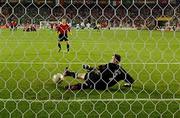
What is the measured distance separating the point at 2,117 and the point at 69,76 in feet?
12.8

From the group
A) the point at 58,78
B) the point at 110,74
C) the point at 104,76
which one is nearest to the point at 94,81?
the point at 104,76

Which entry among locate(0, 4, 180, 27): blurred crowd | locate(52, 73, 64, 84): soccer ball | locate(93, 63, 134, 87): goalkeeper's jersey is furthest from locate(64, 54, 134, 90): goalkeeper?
locate(0, 4, 180, 27): blurred crowd

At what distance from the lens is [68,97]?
724 cm

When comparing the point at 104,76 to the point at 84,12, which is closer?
the point at 104,76

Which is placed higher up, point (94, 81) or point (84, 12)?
point (94, 81)

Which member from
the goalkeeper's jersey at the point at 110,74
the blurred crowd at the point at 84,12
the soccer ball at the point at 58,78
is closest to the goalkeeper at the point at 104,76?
the goalkeeper's jersey at the point at 110,74

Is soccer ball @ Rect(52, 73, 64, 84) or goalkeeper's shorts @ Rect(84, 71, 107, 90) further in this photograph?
soccer ball @ Rect(52, 73, 64, 84)

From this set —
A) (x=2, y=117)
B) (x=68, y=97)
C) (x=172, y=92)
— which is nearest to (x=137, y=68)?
(x=172, y=92)

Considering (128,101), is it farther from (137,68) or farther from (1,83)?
(137,68)

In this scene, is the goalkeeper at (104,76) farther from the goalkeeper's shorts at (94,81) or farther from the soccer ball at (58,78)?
the soccer ball at (58,78)

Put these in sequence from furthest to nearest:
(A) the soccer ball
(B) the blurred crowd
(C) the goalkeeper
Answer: (A) the soccer ball
(C) the goalkeeper
(B) the blurred crowd

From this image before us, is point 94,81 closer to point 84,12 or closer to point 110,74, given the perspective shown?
point 110,74

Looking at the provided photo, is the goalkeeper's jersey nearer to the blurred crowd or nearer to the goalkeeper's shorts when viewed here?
the goalkeeper's shorts

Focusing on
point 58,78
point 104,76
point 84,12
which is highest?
point 104,76
